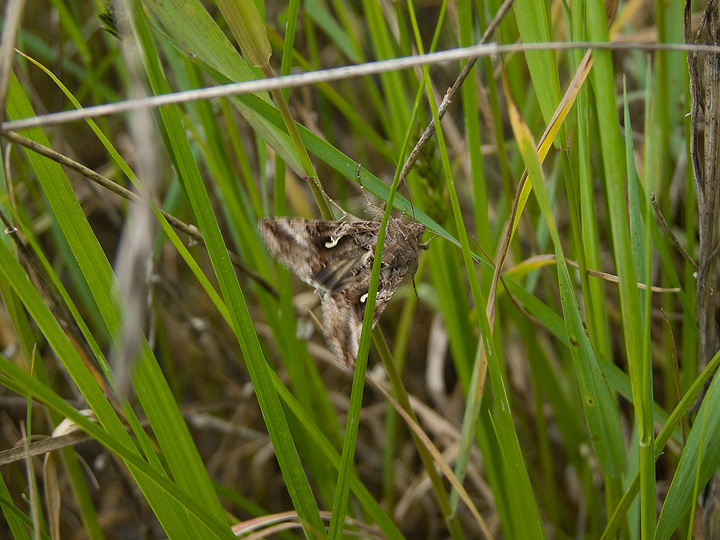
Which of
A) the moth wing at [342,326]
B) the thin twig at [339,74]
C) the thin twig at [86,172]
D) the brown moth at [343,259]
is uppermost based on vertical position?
the thin twig at [339,74]

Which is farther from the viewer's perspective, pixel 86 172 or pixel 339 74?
pixel 86 172

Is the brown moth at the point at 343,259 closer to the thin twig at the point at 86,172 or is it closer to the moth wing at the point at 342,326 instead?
the moth wing at the point at 342,326

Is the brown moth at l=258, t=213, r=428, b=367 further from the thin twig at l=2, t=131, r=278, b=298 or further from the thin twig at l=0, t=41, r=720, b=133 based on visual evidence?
the thin twig at l=0, t=41, r=720, b=133

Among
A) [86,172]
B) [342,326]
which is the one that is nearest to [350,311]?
[342,326]

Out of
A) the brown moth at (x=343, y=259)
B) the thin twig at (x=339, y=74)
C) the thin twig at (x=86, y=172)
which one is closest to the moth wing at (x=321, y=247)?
the brown moth at (x=343, y=259)

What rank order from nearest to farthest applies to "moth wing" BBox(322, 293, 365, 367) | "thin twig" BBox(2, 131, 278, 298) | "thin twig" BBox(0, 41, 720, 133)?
1. "thin twig" BBox(0, 41, 720, 133)
2. "thin twig" BBox(2, 131, 278, 298)
3. "moth wing" BBox(322, 293, 365, 367)

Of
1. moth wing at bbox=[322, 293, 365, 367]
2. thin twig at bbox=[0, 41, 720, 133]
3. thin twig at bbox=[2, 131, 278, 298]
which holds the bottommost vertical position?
moth wing at bbox=[322, 293, 365, 367]

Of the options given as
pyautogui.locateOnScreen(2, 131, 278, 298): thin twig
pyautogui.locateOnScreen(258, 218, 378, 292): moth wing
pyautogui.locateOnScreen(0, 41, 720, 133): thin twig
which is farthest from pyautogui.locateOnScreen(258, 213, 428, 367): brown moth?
pyautogui.locateOnScreen(0, 41, 720, 133): thin twig

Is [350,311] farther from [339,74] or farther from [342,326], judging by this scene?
[339,74]
